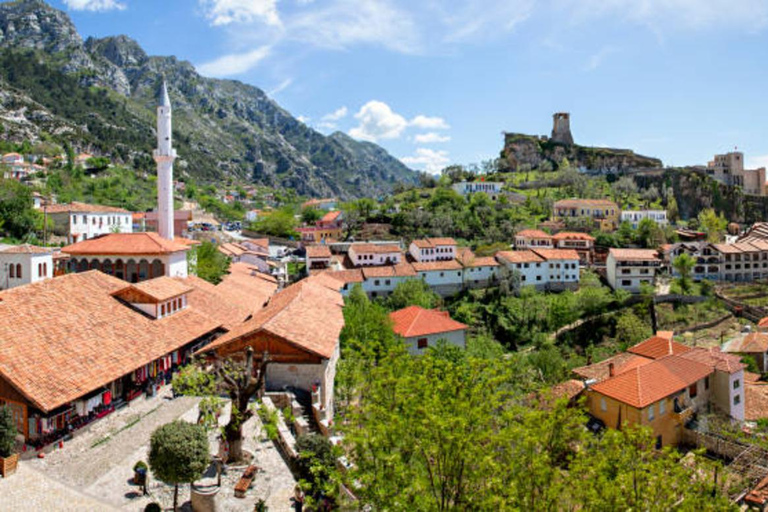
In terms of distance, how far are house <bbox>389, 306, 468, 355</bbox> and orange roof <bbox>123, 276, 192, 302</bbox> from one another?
15.4 metres

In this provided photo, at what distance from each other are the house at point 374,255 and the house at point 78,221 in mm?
24681

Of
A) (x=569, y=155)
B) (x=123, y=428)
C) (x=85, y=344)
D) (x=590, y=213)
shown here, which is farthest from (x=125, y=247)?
(x=569, y=155)

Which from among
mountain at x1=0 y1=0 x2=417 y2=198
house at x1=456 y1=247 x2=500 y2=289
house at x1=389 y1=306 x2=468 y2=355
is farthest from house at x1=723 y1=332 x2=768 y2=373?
mountain at x1=0 y1=0 x2=417 y2=198

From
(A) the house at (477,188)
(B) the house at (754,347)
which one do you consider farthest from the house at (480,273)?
(A) the house at (477,188)

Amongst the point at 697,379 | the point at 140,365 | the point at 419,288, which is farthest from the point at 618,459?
the point at 419,288

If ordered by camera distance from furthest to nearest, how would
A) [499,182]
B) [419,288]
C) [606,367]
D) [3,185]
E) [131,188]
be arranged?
[499,182], [131,188], [3,185], [419,288], [606,367]

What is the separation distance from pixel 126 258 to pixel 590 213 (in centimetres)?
6880

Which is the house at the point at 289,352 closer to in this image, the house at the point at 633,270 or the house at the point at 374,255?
the house at the point at 374,255

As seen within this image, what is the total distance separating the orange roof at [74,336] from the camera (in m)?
14.8

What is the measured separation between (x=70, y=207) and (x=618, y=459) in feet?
177

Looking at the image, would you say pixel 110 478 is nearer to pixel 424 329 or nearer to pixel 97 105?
pixel 424 329

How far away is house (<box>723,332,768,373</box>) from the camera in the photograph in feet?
117

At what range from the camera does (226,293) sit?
1248 inches

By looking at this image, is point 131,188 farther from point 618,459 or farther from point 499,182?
point 618,459
